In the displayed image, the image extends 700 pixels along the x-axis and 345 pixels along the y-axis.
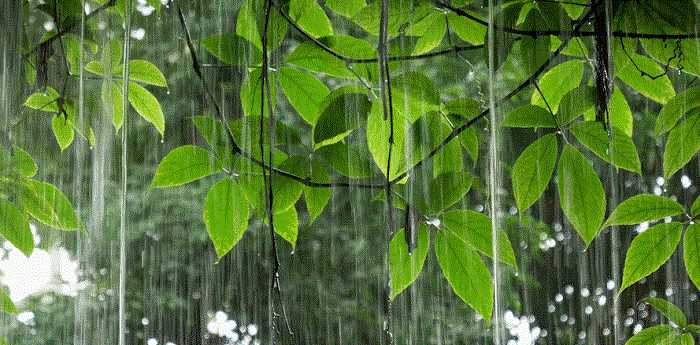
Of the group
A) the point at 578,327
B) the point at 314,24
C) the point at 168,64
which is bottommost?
the point at 578,327

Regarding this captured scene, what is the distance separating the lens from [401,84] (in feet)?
2.17

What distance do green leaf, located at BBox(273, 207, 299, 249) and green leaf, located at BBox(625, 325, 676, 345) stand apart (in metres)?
0.31

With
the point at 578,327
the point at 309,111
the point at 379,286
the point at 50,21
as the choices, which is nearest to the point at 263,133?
the point at 309,111

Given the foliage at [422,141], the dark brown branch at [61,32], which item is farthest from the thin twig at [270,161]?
the dark brown branch at [61,32]

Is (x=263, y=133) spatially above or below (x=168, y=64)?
below

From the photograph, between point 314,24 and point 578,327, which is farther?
point 578,327

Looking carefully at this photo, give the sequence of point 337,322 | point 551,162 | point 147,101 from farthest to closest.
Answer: point 337,322 < point 147,101 < point 551,162

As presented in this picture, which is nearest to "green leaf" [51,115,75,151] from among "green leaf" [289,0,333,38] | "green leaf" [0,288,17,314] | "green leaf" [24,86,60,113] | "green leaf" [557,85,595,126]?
"green leaf" [24,86,60,113]

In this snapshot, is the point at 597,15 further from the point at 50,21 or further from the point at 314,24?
the point at 50,21

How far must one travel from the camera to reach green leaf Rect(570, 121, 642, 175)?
2.09ft

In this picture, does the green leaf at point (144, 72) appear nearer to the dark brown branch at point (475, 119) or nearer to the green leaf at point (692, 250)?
the dark brown branch at point (475, 119)

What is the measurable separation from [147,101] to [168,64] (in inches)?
94.8

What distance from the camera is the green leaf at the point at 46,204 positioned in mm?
726

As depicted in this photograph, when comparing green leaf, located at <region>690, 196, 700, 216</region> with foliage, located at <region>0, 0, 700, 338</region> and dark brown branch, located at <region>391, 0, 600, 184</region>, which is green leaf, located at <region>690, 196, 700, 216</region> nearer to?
foliage, located at <region>0, 0, 700, 338</region>
